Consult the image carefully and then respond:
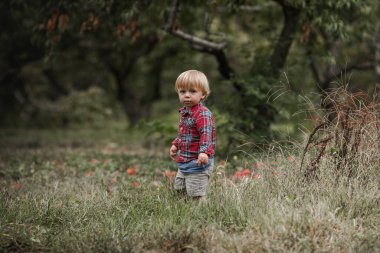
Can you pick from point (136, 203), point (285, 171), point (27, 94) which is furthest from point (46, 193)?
point (27, 94)

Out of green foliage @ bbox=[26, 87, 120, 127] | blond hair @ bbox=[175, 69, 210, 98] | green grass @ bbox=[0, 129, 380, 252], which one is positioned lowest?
green foliage @ bbox=[26, 87, 120, 127]

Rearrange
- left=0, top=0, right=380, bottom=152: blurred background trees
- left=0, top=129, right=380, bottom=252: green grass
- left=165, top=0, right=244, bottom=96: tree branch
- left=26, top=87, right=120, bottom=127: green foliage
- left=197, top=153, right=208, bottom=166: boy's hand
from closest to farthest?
left=0, top=129, right=380, bottom=252: green grass < left=197, top=153, right=208, bottom=166: boy's hand < left=0, top=0, right=380, bottom=152: blurred background trees < left=165, top=0, right=244, bottom=96: tree branch < left=26, top=87, right=120, bottom=127: green foliage

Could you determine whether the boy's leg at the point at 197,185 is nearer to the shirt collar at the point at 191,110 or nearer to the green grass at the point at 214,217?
the green grass at the point at 214,217

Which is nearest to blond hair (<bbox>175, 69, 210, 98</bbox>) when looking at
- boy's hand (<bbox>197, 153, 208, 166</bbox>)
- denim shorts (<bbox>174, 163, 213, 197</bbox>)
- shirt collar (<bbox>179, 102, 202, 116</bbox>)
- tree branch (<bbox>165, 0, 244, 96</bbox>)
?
shirt collar (<bbox>179, 102, 202, 116</bbox>)

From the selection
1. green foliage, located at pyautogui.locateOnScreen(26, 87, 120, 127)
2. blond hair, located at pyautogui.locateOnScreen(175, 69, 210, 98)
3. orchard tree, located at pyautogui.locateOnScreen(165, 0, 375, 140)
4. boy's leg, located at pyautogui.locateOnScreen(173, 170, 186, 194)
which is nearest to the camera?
blond hair, located at pyautogui.locateOnScreen(175, 69, 210, 98)

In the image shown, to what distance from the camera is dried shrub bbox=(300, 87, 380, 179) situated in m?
4.96

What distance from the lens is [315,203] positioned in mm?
4422

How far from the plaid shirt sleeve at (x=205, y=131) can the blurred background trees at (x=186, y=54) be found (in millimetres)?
854

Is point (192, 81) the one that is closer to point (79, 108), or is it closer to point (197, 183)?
point (197, 183)

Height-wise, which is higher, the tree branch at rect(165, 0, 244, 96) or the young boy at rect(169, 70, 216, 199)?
the tree branch at rect(165, 0, 244, 96)

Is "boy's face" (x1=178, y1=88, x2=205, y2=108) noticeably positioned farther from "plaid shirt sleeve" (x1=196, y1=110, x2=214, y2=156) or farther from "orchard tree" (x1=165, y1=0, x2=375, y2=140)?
"orchard tree" (x1=165, y1=0, x2=375, y2=140)

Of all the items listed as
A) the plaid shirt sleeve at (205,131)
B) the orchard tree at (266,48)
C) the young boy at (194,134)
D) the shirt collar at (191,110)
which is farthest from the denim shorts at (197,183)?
the orchard tree at (266,48)

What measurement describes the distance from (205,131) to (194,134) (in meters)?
0.21

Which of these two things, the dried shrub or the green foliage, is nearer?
the dried shrub
